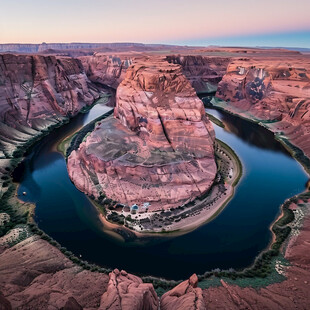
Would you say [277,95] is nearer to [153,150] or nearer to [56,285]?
[153,150]

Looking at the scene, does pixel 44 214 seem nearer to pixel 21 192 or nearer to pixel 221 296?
pixel 21 192

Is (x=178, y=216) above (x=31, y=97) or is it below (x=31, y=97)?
below

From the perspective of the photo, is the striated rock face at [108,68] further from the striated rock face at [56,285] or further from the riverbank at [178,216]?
the striated rock face at [56,285]

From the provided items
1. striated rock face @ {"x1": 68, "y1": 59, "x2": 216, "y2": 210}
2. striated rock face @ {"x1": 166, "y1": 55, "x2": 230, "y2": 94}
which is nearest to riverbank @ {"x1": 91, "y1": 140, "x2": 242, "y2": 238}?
striated rock face @ {"x1": 68, "y1": 59, "x2": 216, "y2": 210}

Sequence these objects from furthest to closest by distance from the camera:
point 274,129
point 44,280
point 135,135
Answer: point 274,129 → point 135,135 → point 44,280

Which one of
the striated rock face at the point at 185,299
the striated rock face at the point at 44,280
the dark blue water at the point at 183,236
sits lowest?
the dark blue water at the point at 183,236

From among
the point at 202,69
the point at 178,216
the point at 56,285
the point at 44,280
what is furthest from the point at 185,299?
the point at 202,69

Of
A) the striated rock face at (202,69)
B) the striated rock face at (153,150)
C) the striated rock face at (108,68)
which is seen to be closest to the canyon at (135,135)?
the striated rock face at (153,150)

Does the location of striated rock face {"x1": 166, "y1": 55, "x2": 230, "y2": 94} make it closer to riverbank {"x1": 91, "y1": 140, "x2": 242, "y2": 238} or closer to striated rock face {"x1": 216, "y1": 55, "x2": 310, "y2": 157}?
striated rock face {"x1": 216, "y1": 55, "x2": 310, "y2": 157}
